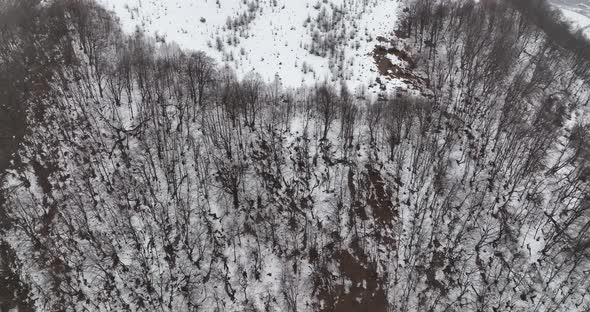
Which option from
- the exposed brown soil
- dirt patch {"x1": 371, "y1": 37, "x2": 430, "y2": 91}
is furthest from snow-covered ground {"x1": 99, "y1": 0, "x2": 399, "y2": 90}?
the exposed brown soil

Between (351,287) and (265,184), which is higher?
(265,184)

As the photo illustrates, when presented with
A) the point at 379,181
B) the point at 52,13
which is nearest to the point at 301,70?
the point at 379,181

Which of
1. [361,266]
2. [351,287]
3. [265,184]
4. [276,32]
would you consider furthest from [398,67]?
[351,287]

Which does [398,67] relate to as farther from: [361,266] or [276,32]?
[361,266]

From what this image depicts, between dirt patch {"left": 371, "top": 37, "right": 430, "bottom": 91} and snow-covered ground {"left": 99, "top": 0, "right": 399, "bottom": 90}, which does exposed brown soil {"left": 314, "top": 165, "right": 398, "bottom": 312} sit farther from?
dirt patch {"left": 371, "top": 37, "right": 430, "bottom": 91}

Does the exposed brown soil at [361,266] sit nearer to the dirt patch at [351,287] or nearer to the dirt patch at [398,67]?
the dirt patch at [351,287]

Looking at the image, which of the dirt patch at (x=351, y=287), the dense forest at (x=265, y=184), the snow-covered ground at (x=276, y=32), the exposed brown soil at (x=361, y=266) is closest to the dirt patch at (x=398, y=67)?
the dense forest at (x=265, y=184)

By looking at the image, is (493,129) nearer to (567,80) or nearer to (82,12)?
(567,80)
